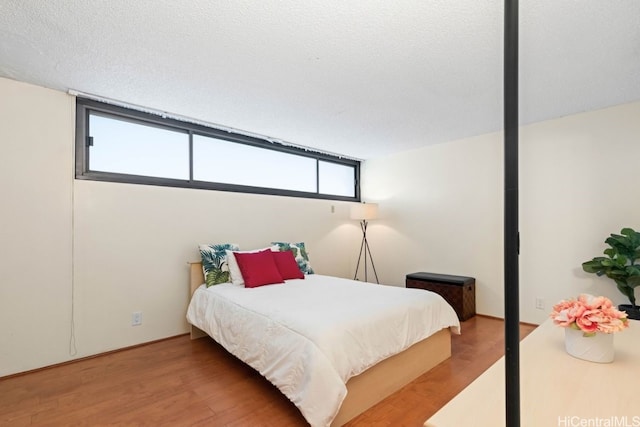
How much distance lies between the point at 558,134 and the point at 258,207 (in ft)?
11.5

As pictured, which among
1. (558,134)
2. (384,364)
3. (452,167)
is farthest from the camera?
(452,167)

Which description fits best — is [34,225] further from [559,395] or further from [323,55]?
[559,395]

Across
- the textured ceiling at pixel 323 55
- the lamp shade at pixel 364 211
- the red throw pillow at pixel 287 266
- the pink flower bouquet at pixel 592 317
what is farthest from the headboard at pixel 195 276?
the pink flower bouquet at pixel 592 317

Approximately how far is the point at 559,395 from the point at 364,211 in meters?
3.80

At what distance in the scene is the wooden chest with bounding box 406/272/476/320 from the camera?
11.9ft

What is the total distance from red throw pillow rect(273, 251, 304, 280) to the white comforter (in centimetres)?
30

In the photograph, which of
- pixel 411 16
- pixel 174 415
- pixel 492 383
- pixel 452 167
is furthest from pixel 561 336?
pixel 452 167

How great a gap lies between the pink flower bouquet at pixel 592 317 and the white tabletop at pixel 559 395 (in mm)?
117

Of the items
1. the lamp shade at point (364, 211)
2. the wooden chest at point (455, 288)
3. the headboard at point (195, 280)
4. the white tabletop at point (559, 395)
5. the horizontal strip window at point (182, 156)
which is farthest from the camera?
the lamp shade at point (364, 211)

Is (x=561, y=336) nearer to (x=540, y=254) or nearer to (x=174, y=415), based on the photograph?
(x=174, y=415)

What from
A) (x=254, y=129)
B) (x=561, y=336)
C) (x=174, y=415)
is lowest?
(x=174, y=415)

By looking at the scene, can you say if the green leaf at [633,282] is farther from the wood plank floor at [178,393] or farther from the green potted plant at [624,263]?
the wood plank floor at [178,393]

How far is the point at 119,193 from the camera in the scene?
287 centimetres

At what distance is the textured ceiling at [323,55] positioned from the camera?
1.66m
